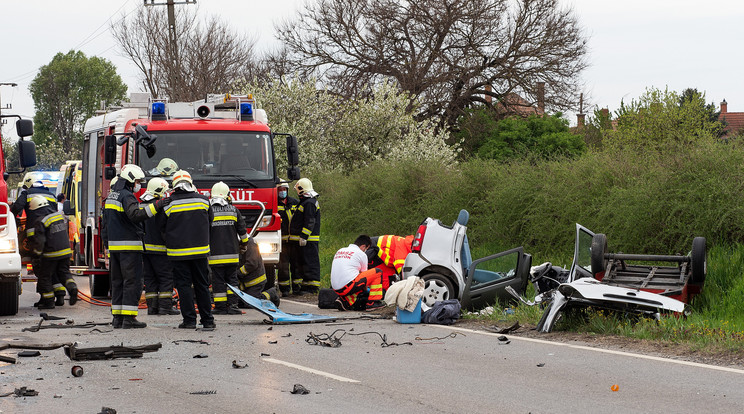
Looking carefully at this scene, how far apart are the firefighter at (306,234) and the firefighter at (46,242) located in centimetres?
372

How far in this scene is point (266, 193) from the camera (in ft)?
49.4

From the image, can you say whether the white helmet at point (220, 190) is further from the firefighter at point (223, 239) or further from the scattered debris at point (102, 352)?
the scattered debris at point (102, 352)

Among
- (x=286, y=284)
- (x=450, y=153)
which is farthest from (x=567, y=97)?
(x=286, y=284)

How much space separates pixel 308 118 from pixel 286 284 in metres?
22.0

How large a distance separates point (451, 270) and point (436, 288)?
12.5 inches

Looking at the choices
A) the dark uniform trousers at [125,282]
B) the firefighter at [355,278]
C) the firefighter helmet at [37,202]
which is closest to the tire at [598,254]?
the firefighter at [355,278]

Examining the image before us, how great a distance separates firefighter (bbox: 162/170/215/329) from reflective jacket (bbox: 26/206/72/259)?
369 cm

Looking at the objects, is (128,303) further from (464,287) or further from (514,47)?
(514,47)

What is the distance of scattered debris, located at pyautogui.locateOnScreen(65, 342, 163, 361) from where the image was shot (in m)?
9.01

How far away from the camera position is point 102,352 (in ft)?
29.9

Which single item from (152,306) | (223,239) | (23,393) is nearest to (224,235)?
(223,239)

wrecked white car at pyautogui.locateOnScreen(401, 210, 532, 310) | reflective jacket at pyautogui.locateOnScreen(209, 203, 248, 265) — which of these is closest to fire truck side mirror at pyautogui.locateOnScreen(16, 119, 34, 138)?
reflective jacket at pyautogui.locateOnScreen(209, 203, 248, 265)

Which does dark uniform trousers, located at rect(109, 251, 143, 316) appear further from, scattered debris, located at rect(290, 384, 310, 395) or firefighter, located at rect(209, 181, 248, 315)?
scattered debris, located at rect(290, 384, 310, 395)

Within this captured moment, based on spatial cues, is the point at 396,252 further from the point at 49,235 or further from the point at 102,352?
the point at 102,352
